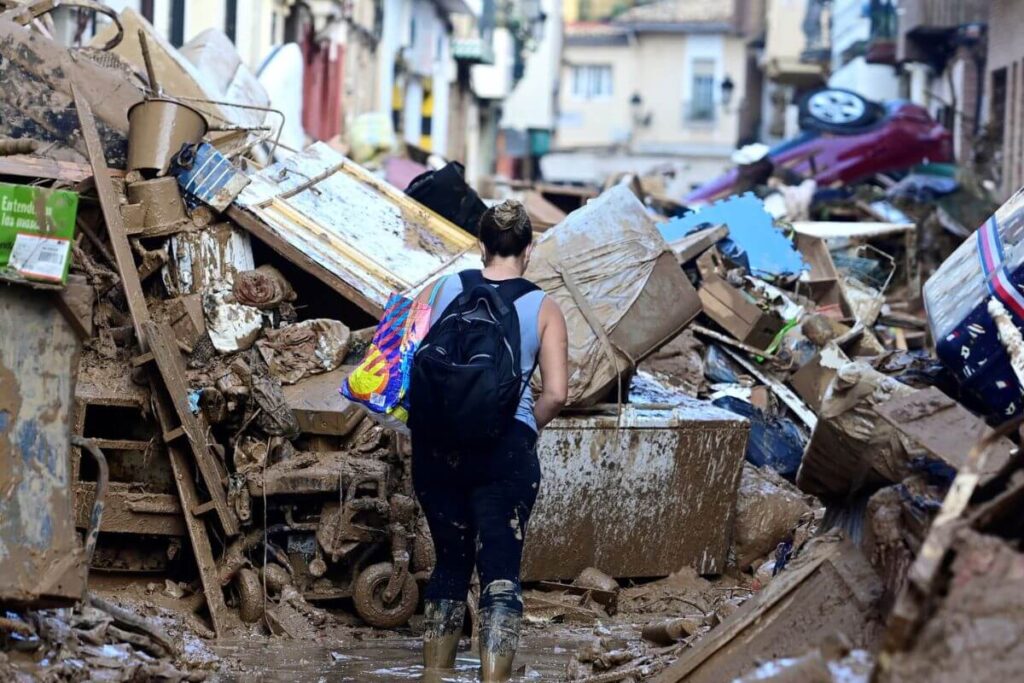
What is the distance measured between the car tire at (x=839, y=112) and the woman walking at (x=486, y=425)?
1602 centimetres

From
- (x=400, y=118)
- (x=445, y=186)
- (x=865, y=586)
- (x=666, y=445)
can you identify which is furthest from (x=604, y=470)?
(x=400, y=118)

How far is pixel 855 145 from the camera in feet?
66.6

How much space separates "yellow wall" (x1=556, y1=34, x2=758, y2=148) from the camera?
56000 millimetres

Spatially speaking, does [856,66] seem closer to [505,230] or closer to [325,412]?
[325,412]

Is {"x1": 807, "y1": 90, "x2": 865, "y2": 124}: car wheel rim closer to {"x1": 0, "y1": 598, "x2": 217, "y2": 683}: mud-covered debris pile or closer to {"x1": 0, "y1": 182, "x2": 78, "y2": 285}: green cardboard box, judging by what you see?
{"x1": 0, "y1": 598, "x2": 217, "y2": 683}: mud-covered debris pile

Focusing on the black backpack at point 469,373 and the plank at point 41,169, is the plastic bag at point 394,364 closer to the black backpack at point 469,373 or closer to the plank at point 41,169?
the black backpack at point 469,373

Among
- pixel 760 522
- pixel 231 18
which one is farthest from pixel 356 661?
pixel 231 18

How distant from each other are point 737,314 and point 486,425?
462cm

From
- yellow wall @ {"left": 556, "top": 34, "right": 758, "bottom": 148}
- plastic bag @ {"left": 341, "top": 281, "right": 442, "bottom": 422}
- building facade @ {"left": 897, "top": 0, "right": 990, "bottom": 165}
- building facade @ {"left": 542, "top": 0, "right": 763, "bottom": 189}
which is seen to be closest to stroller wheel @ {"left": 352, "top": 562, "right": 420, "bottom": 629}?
plastic bag @ {"left": 341, "top": 281, "right": 442, "bottom": 422}

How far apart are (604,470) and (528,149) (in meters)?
40.5

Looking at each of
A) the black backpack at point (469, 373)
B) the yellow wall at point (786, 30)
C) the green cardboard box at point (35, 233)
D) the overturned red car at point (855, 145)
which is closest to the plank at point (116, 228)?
the black backpack at point (469, 373)

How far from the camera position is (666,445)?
23.2 ft

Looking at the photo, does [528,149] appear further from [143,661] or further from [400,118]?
[143,661]

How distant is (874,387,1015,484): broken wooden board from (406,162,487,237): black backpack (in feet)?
14.4
